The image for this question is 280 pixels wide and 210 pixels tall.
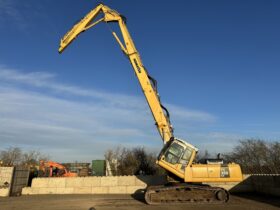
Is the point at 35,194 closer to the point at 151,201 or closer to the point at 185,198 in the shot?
the point at 151,201

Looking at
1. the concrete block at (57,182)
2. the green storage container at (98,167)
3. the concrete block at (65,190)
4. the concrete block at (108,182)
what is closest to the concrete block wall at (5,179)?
the concrete block at (57,182)

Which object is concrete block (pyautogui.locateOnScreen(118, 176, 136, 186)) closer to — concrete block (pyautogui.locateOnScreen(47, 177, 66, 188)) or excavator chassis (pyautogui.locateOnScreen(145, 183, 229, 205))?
concrete block (pyautogui.locateOnScreen(47, 177, 66, 188))

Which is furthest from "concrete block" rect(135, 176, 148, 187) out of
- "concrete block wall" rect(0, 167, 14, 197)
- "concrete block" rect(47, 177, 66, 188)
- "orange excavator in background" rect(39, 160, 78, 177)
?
"orange excavator in background" rect(39, 160, 78, 177)

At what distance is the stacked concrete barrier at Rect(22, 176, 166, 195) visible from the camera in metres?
19.9

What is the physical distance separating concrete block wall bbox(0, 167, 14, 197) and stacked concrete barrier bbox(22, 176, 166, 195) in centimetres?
128

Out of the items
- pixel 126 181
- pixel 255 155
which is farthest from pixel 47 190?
pixel 255 155

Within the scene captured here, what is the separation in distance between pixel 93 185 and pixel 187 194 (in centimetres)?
791

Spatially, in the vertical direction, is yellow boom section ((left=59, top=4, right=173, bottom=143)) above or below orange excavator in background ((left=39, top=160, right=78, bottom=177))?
above

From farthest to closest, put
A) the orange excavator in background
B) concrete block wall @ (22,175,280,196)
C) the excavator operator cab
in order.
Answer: the orange excavator in background → concrete block wall @ (22,175,280,196) → the excavator operator cab

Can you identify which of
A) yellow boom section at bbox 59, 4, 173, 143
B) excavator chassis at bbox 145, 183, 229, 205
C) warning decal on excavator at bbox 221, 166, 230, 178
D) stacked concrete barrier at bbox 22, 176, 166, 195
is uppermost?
yellow boom section at bbox 59, 4, 173, 143

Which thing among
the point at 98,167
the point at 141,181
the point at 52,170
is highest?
the point at 98,167

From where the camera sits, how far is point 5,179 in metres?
19.9

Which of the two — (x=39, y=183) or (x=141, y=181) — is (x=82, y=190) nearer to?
(x=39, y=183)

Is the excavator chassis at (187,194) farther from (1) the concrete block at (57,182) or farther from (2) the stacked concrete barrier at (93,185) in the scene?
(1) the concrete block at (57,182)
